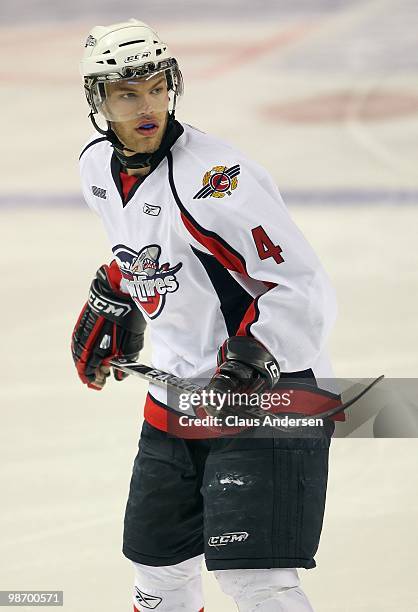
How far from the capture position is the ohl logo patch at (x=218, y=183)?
243 cm

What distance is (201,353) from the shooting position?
2.60 metres

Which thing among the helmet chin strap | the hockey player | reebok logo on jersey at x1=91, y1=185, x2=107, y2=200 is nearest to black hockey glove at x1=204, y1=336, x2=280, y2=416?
the hockey player

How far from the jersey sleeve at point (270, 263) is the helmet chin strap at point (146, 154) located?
0.18m

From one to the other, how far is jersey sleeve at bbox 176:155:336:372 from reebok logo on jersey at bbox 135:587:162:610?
2.18 feet

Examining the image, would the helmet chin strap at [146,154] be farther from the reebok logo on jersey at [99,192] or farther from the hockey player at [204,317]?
the reebok logo on jersey at [99,192]

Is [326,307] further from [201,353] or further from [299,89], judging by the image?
[299,89]

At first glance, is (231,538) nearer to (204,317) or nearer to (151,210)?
(204,317)

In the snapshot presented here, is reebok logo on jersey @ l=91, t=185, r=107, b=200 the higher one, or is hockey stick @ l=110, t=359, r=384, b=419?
reebok logo on jersey @ l=91, t=185, r=107, b=200

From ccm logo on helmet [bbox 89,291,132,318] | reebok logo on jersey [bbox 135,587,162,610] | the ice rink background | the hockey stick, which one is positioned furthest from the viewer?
the ice rink background

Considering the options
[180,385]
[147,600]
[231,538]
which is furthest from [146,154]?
[147,600]

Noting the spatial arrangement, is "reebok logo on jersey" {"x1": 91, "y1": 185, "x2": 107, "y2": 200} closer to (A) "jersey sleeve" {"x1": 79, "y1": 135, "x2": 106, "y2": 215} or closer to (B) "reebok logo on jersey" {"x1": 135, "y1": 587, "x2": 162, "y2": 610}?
(A) "jersey sleeve" {"x1": 79, "y1": 135, "x2": 106, "y2": 215}

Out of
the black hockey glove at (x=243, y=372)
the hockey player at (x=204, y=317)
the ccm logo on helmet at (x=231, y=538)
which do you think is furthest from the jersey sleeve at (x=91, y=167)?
the ccm logo on helmet at (x=231, y=538)

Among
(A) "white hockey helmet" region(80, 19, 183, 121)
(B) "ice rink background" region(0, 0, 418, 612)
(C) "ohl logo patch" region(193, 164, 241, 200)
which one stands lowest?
(B) "ice rink background" region(0, 0, 418, 612)

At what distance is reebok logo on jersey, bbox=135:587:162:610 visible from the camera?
2.74 metres
